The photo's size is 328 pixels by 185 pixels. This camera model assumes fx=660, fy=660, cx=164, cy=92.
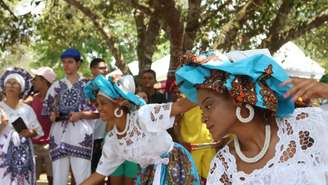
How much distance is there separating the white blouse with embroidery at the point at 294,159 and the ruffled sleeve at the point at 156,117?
162 centimetres

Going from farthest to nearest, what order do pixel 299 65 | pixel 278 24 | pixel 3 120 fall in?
pixel 299 65 → pixel 278 24 → pixel 3 120

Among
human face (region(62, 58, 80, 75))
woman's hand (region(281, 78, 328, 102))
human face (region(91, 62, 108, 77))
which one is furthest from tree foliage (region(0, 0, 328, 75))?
woman's hand (region(281, 78, 328, 102))

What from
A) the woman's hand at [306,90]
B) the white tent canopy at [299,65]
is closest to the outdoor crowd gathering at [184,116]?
the woman's hand at [306,90]

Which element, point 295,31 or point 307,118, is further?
point 295,31

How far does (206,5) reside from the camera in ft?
35.1

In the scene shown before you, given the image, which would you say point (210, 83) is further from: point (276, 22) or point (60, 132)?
point (276, 22)

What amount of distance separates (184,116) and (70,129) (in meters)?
1.24

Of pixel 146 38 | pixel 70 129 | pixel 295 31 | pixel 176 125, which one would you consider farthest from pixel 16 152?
pixel 295 31

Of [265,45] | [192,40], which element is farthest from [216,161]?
[265,45]

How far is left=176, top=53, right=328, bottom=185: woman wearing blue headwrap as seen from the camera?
279cm

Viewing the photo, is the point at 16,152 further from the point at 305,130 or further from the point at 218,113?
the point at 305,130

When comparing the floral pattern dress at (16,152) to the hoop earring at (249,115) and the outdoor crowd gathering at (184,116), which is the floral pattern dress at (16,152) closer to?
the outdoor crowd gathering at (184,116)

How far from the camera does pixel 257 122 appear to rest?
2908 mm

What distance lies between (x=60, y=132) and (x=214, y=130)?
452 cm
